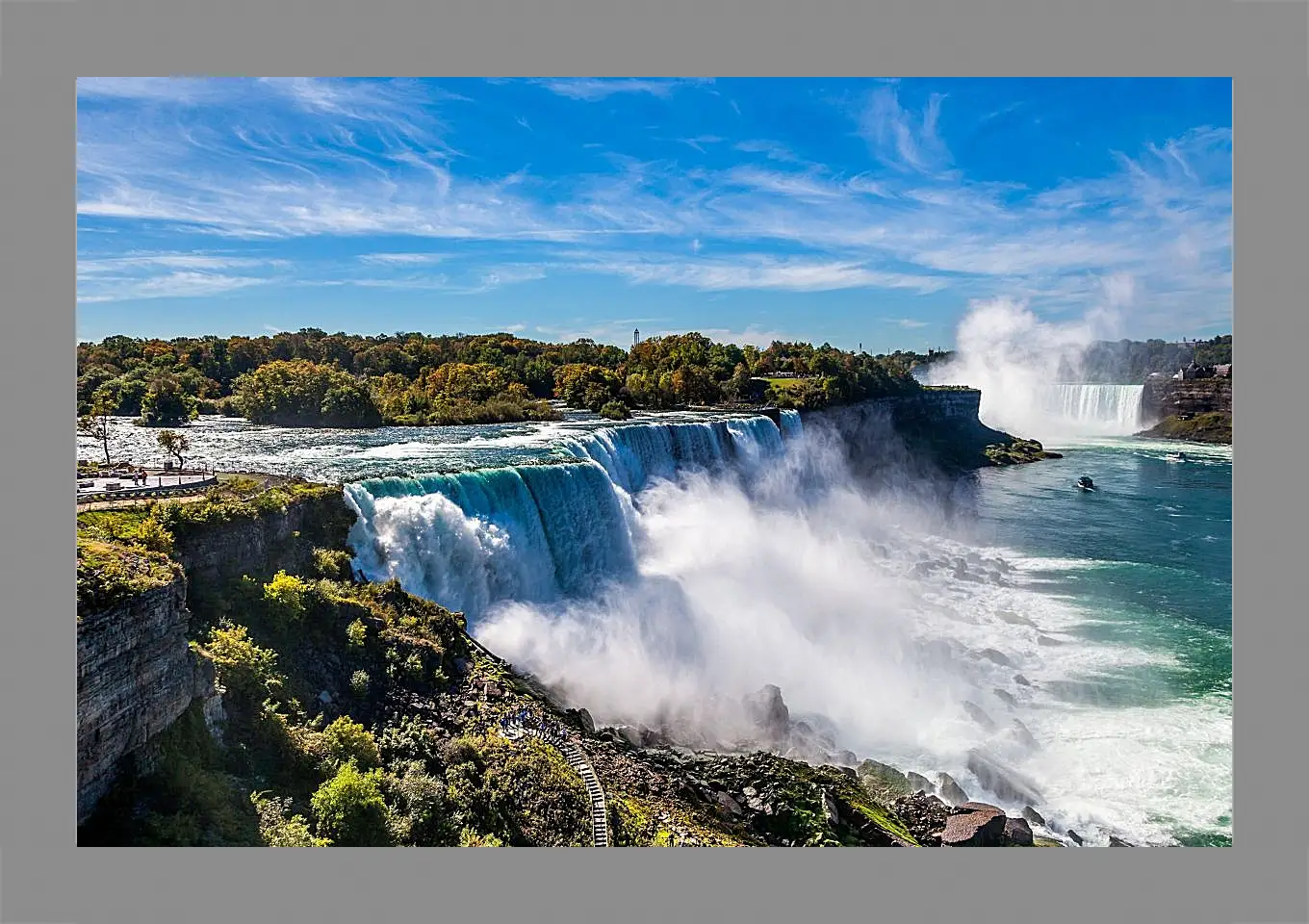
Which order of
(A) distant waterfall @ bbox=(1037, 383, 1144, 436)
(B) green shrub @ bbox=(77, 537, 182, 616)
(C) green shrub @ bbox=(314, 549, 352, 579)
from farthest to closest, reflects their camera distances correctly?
(A) distant waterfall @ bbox=(1037, 383, 1144, 436) → (C) green shrub @ bbox=(314, 549, 352, 579) → (B) green shrub @ bbox=(77, 537, 182, 616)

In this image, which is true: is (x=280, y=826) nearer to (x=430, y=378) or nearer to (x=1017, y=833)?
(x=1017, y=833)

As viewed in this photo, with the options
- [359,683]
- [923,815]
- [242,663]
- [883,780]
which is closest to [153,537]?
[242,663]

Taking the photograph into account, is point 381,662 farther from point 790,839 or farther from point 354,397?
point 354,397

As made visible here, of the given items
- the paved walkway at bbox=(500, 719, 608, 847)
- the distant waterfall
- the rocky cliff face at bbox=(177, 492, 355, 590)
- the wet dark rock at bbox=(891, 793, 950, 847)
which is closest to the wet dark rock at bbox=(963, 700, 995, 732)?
the wet dark rock at bbox=(891, 793, 950, 847)

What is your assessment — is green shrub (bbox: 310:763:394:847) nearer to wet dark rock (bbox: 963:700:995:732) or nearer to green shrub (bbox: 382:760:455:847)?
green shrub (bbox: 382:760:455:847)

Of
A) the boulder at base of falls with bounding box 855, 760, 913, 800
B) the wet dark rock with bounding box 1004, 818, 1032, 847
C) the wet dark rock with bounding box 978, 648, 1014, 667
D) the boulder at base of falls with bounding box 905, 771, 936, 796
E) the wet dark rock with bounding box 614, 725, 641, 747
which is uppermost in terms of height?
the wet dark rock with bounding box 614, 725, 641, 747

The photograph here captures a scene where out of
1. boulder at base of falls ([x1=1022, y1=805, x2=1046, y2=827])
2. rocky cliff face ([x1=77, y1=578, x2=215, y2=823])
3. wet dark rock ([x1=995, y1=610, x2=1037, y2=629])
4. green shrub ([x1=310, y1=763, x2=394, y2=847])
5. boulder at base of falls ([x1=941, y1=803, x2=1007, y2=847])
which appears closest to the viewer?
rocky cliff face ([x1=77, y1=578, x2=215, y2=823])

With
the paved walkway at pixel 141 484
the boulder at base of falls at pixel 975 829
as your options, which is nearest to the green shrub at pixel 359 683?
the paved walkway at pixel 141 484
